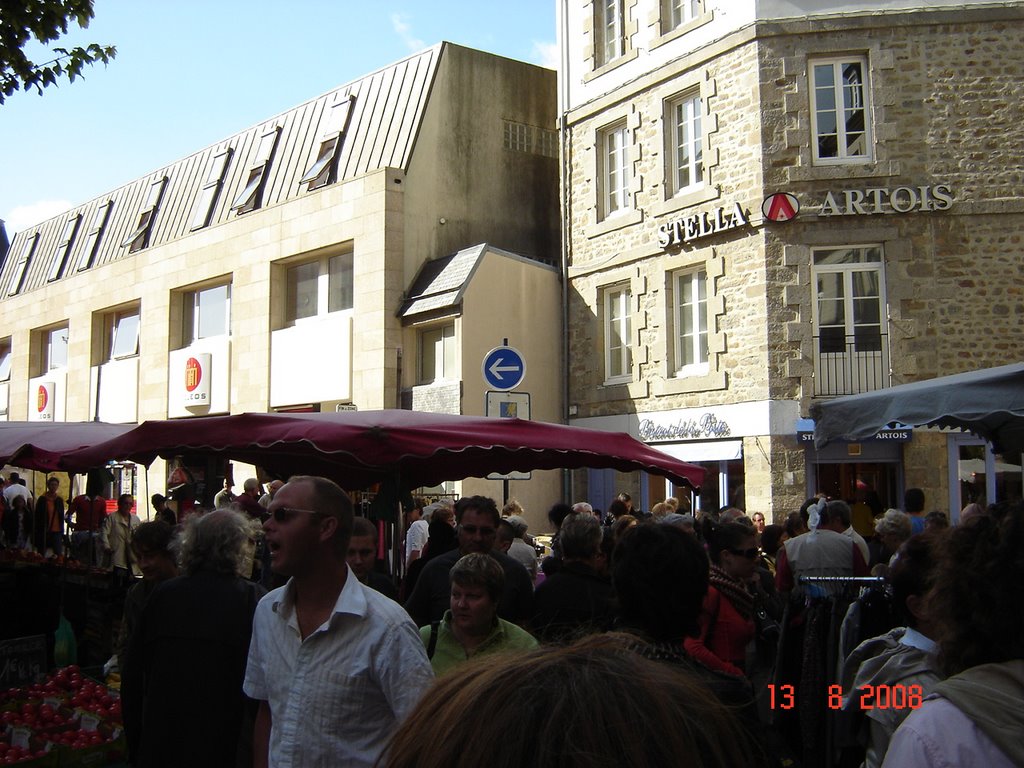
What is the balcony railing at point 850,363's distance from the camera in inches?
645

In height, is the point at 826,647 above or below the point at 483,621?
below

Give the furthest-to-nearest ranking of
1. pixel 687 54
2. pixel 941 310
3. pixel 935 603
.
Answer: pixel 687 54, pixel 941 310, pixel 935 603

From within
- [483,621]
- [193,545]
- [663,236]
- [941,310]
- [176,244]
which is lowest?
[483,621]

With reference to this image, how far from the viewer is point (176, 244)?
92.9 feet

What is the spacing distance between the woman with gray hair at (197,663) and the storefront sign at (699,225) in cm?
1403

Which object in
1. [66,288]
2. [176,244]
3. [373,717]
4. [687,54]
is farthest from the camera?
[66,288]

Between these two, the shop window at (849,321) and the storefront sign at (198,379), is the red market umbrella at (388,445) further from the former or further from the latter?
the storefront sign at (198,379)

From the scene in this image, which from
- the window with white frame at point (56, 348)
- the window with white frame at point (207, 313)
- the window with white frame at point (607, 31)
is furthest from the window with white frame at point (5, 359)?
the window with white frame at point (607, 31)

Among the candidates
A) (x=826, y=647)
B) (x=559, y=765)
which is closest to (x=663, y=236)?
(x=826, y=647)

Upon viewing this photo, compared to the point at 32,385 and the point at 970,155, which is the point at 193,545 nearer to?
the point at 970,155

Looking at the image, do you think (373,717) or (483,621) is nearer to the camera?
(373,717)

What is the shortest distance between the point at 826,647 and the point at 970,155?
43.3 ft

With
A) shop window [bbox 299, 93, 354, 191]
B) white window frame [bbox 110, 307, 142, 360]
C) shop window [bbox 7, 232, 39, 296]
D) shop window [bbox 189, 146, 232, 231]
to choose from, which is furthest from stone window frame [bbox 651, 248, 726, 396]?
shop window [bbox 7, 232, 39, 296]

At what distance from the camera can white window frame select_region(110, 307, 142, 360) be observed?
100ft
